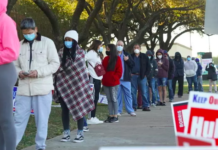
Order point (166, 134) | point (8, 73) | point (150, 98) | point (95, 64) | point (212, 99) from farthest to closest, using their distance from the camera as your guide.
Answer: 1. point (150, 98)
2. point (95, 64)
3. point (166, 134)
4. point (8, 73)
5. point (212, 99)

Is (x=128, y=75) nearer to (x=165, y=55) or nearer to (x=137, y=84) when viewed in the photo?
(x=137, y=84)

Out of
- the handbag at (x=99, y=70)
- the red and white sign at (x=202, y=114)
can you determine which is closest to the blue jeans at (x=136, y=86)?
the handbag at (x=99, y=70)

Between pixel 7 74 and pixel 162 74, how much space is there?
11372mm

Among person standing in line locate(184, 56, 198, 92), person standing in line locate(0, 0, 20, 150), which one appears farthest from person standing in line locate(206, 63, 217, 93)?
person standing in line locate(0, 0, 20, 150)

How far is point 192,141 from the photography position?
267 cm

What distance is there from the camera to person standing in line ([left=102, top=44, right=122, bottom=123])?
10.5 metres

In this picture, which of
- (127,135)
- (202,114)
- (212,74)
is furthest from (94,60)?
(212,74)

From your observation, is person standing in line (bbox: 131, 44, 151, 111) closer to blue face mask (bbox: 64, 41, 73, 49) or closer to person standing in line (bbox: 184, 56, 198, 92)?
blue face mask (bbox: 64, 41, 73, 49)

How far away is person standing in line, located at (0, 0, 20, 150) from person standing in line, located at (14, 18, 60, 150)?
1021 mm

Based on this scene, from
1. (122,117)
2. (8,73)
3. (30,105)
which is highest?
(8,73)

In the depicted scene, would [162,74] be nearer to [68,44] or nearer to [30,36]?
[68,44]

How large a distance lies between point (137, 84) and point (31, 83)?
7651 mm

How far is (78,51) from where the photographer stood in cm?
758

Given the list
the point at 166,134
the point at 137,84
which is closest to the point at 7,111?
the point at 166,134
